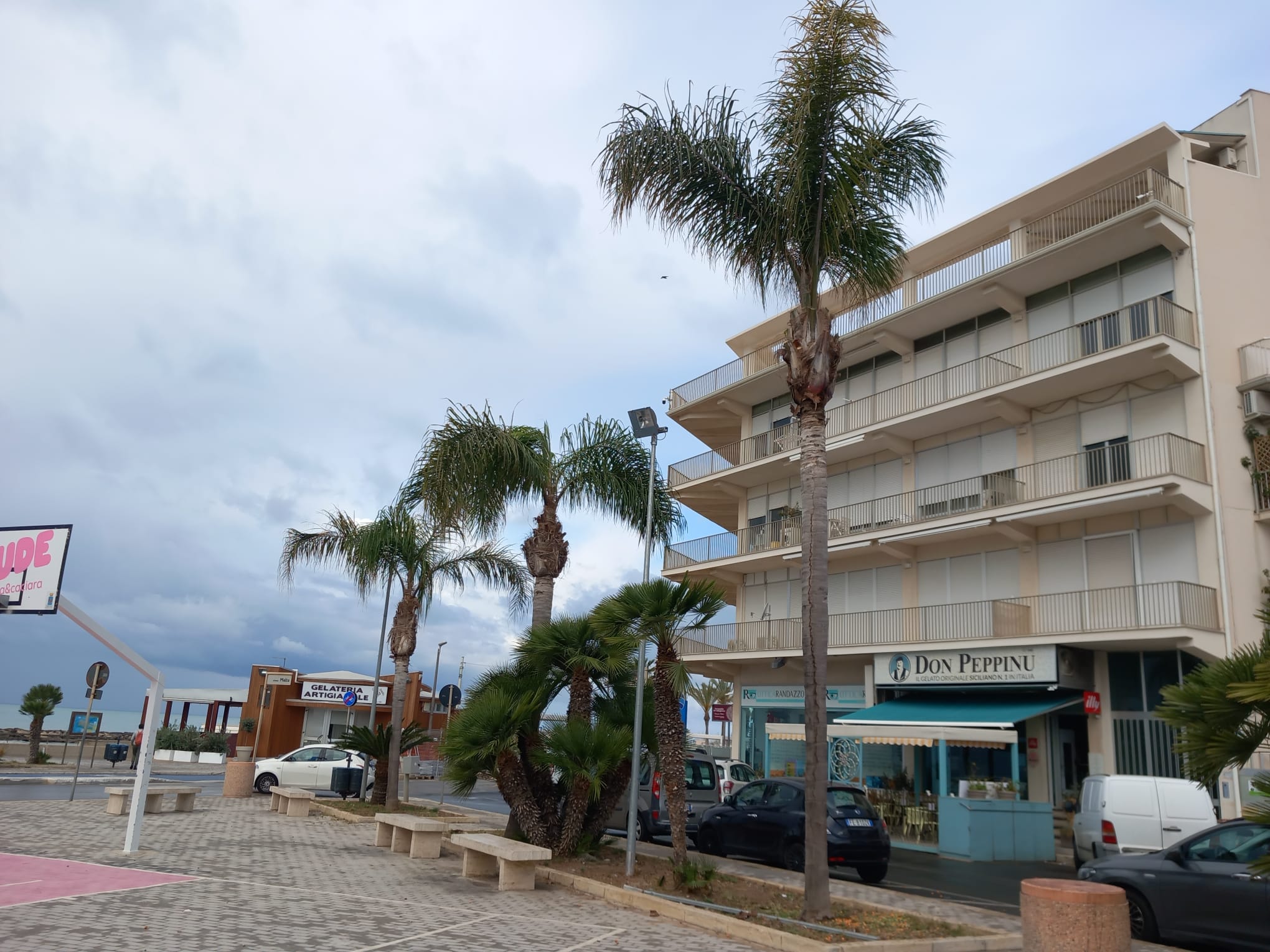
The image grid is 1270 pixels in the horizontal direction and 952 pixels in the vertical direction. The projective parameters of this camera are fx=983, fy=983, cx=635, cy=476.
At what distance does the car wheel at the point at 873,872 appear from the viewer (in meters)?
15.1

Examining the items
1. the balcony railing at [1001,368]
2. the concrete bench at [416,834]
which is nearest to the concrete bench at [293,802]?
the concrete bench at [416,834]

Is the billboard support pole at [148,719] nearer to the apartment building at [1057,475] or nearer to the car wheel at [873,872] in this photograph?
the car wheel at [873,872]

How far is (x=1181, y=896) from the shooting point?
1009 cm

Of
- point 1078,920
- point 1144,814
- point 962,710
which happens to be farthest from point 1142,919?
point 962,710

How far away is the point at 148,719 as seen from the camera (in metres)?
13.2

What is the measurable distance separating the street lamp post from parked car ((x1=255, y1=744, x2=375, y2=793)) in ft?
56.7

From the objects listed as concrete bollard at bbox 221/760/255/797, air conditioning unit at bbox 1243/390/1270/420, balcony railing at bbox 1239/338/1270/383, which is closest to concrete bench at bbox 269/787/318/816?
concrete bollard at bbox 221/760/255/797

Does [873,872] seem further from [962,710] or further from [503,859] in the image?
[962,710]

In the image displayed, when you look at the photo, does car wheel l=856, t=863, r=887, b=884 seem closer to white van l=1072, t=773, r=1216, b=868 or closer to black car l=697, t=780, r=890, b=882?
black car l=697, t=780, r=890, b=882

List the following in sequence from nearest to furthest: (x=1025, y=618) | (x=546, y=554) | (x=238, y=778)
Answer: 1. (x=546, y=554)
2. (x=1025, y=618)
3. (x=238, y=778)

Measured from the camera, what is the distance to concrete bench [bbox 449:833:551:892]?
12.1 meters

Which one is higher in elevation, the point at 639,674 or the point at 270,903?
the point at 639,674

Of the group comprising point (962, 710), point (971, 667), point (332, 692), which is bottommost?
point (962, 710)

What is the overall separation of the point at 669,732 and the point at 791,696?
1914cm
